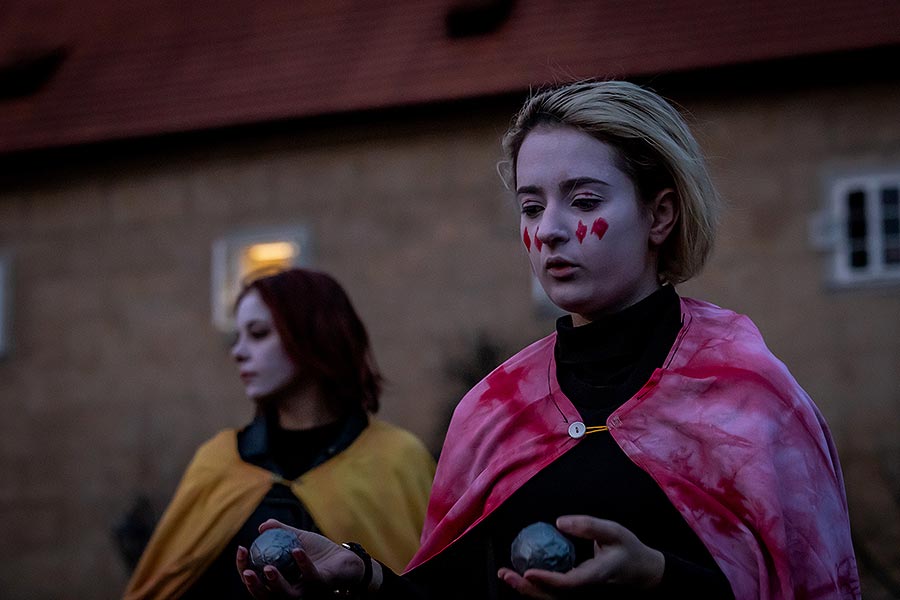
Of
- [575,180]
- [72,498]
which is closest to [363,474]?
[575,180]

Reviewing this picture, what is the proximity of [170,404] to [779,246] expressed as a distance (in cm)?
651

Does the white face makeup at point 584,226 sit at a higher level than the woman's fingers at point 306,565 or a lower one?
higher

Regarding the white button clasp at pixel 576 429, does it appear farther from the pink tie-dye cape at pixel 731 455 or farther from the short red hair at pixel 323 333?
the short red hair at pixel 323 333

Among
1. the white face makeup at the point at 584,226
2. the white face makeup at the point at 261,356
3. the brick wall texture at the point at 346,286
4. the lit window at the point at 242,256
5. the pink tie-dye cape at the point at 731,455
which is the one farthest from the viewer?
the lit window at the point at 242,256

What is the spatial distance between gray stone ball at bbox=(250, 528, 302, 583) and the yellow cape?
1.89m

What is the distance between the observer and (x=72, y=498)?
13.4 metres

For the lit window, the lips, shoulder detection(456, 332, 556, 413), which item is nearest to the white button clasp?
shoulder detection(456, 332, 556, 413)

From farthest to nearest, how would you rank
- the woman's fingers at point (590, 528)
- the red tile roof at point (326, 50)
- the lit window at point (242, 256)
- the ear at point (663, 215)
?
the lit window at point (242, 256)
the red tile roof at point (326, 50)
the ear at point (663, 215)
the woman's fingers at point (590, 528)

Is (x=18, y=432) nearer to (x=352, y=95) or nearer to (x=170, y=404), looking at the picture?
(x=170, y=404)

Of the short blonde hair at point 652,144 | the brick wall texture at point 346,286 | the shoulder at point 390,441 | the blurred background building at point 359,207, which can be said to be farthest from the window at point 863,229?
the short blonde hair at point 652,144

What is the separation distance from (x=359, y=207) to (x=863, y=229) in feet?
16.5

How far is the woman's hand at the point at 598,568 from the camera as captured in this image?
221 centimetres

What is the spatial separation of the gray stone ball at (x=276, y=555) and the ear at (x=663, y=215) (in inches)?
42.9

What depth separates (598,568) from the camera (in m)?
2.23
